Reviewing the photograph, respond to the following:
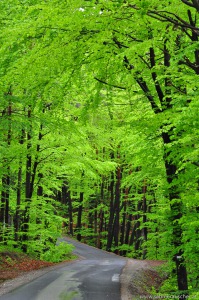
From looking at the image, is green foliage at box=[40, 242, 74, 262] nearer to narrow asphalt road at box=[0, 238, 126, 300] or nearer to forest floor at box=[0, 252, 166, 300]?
forest floor at box=[0, 252, 166, 300]

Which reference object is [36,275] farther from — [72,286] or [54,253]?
[54,253]

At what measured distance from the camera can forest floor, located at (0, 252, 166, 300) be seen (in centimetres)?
1306

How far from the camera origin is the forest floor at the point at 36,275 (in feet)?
42.9

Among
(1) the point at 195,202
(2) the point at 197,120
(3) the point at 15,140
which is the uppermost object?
(3) the point at 15,140

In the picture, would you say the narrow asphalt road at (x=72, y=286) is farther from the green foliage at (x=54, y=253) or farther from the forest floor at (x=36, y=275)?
the green foliage at (x=54, y=253)

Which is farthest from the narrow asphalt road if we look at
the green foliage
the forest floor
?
the green foliage

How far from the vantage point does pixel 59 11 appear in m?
7.42

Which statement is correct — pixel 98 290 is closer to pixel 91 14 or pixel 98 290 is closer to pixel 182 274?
pixel 182 274

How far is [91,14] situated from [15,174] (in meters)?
16.6

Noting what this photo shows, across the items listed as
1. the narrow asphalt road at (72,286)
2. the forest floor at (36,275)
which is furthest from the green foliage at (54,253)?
the narrow asphalt road at (72,286)

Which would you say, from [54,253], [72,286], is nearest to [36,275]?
[72,286]

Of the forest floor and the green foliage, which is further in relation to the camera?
the green foliage

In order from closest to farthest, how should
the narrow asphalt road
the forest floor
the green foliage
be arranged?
the narrow asphalt road, the forest floor, the green foliage

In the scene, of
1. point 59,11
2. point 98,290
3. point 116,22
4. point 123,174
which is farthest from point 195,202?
A: point 123,174
